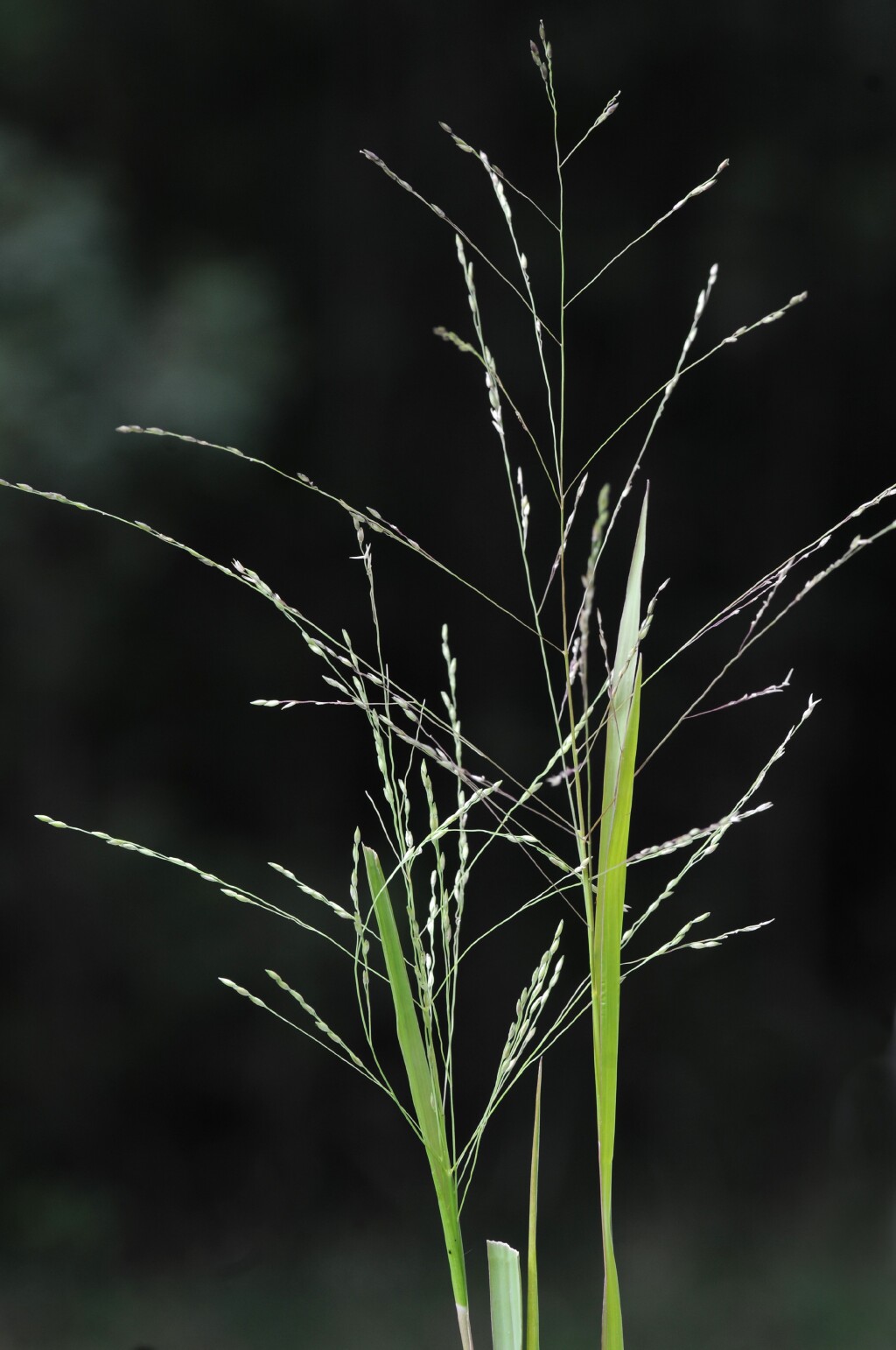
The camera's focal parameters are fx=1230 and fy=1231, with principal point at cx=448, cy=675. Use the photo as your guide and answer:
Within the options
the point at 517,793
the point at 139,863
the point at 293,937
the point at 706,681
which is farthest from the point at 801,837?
the point at 139,863

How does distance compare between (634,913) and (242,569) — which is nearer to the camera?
(242,569)

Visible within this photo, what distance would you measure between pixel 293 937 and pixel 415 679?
351mm

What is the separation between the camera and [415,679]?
1540mm

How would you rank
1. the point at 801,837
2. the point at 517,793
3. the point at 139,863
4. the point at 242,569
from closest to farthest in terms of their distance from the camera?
the point at 242,569 < the point at 517,793 < the point at 139,863 < the point at 801,837

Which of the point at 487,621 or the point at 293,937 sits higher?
the point at 487,621

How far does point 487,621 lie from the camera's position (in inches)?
61.3

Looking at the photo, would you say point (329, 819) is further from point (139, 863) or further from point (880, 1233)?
point (880, 1233)

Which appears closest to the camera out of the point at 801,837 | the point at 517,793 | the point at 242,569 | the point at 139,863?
the point at 242,569

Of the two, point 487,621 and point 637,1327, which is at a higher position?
point 487,621

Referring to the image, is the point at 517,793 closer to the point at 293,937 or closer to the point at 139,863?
the point at 293,937

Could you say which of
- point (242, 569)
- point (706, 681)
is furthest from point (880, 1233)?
point (242, 569)

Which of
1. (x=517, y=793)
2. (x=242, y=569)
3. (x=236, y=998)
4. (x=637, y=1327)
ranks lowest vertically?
(x=637, y=1327)

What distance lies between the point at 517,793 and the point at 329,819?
29 centimetres

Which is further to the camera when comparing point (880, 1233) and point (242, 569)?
point (880, 1233)
